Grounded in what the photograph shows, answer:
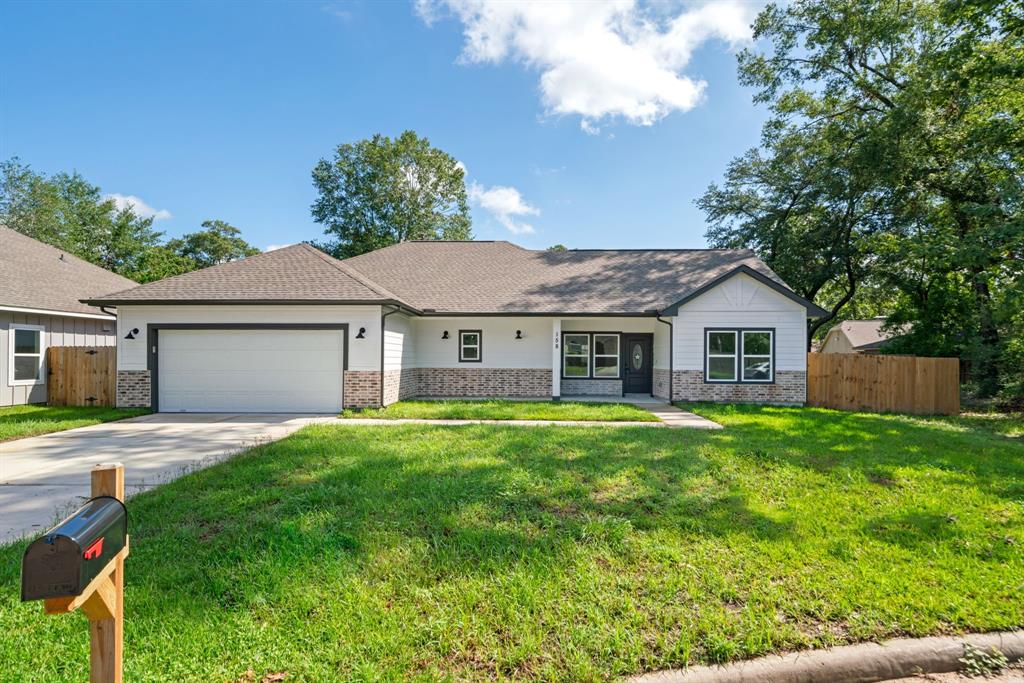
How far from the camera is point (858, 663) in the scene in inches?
103

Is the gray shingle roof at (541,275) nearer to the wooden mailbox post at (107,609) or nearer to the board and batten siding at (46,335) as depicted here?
the board and batten siding at (46,335)

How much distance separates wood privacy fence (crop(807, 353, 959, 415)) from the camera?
12609 mm

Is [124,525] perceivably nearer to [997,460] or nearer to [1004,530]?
[1004,530]

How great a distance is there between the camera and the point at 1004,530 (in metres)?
Result: 4.29

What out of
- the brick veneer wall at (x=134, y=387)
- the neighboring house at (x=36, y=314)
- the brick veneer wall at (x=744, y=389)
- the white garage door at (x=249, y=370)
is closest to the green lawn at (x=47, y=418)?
the brick veneer wall at (x=134, y=387)

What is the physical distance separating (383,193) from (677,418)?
30.9 metres

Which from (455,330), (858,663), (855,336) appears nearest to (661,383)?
(455,330)

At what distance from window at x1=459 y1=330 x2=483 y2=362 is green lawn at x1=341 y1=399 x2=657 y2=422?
2.54m

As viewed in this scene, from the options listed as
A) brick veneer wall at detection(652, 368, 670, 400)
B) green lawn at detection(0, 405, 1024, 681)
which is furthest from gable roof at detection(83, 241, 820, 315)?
green lawn at detection(0, 405, 1024, 681)

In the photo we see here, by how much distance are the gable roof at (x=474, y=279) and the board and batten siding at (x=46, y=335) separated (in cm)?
378

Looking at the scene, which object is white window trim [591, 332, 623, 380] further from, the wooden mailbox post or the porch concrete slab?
the wooden mailbox post

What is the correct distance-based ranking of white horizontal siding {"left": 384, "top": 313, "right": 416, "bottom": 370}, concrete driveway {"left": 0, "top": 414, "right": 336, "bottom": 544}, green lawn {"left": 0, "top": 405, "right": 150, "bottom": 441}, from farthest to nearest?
1. white horizontal siding {"left": 384, "top": 313, "right": 416, "bottom": 370}
2. green lawn {"left": 0, "top": 405, "right": 150, "bottom": 441}
3. concrete driveway {"left": 0, "top": 414, "right": 336, "bottom": 544}

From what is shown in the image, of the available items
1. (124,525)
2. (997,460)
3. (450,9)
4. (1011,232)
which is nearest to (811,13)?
(1011,232)

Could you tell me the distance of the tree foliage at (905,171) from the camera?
1205 centimetres
